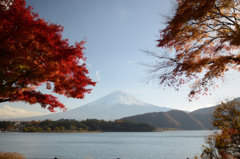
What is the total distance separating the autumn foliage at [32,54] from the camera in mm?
8914

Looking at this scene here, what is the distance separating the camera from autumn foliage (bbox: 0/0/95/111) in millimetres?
8914

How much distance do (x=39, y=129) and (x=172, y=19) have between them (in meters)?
175

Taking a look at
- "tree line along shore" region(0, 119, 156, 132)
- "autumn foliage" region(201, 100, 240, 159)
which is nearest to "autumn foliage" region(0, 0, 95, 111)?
"autumn foliage" region(201, 100, 240, 159)

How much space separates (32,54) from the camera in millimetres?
9242

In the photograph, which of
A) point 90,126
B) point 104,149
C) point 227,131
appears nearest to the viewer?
point 227,131

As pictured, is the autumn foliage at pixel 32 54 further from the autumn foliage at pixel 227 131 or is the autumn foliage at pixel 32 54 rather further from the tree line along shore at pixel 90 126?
the tree line along shore at pixel 90 126

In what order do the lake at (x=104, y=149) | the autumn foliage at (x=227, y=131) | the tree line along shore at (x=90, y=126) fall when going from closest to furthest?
the autumn foliage at (x=227, y=131), the lake at (x=104, y=149), the tree line along shore at (x=90, y=126)

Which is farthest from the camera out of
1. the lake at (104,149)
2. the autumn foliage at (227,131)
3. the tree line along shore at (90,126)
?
the tree line along shore at (90,126)

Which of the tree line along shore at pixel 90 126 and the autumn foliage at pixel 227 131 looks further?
the tree line along shore at pixel 90 126

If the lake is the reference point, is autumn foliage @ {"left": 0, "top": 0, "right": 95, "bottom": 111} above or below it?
above

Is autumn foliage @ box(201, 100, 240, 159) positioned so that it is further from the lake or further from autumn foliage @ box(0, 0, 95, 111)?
autumn foliage @ box(0, 0, 95, 111)

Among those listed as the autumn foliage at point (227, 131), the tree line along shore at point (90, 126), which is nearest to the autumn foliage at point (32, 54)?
the autumn foliage at point (227, 131)

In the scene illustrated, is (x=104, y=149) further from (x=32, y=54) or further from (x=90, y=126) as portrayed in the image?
(x=90, y=126)

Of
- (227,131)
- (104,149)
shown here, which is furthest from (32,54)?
(104,149)
